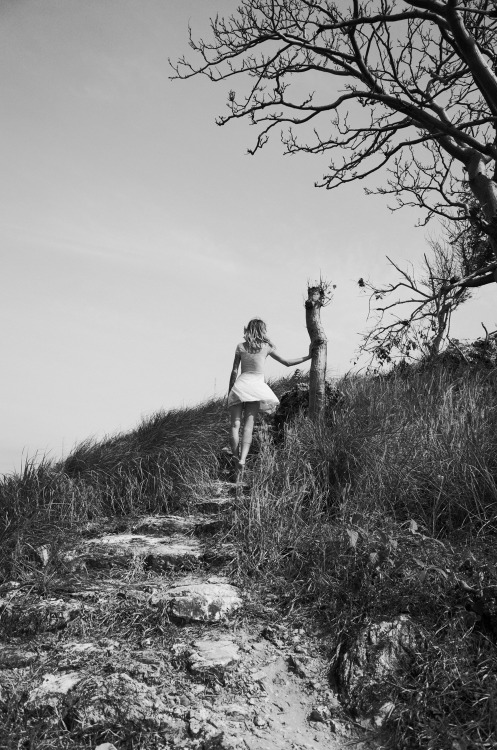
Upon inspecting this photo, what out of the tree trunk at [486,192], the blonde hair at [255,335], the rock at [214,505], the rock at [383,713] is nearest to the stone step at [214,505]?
the rock at [214,505]

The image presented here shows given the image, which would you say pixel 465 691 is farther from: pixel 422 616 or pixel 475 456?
pixel 475 456

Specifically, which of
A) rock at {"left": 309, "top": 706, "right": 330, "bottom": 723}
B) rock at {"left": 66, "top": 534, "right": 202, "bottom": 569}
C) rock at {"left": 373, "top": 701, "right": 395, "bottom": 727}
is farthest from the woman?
rock at {"left": 373, "top": 701, "right": 395, "bottom": 727}

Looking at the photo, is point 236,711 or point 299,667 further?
point 299,667

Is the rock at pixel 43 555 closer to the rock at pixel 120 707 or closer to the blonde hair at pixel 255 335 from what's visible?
the rock at pixel 120 707

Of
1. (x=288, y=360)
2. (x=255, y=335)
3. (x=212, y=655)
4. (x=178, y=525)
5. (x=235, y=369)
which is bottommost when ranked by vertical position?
(x=212, y=655)

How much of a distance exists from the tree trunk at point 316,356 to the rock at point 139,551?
3.04 metres

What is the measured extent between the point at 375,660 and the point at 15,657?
2582 millimetres

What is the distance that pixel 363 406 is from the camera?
8.92 m

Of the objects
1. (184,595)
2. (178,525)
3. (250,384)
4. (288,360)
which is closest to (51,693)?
(184,595)

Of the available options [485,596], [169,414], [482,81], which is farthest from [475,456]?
[482,81]

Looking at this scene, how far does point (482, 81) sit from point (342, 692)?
993cm

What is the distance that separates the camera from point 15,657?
4.37 m

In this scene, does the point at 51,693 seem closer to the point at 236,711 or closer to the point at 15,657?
the point at 15,657

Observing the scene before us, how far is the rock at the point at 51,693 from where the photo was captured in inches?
149
